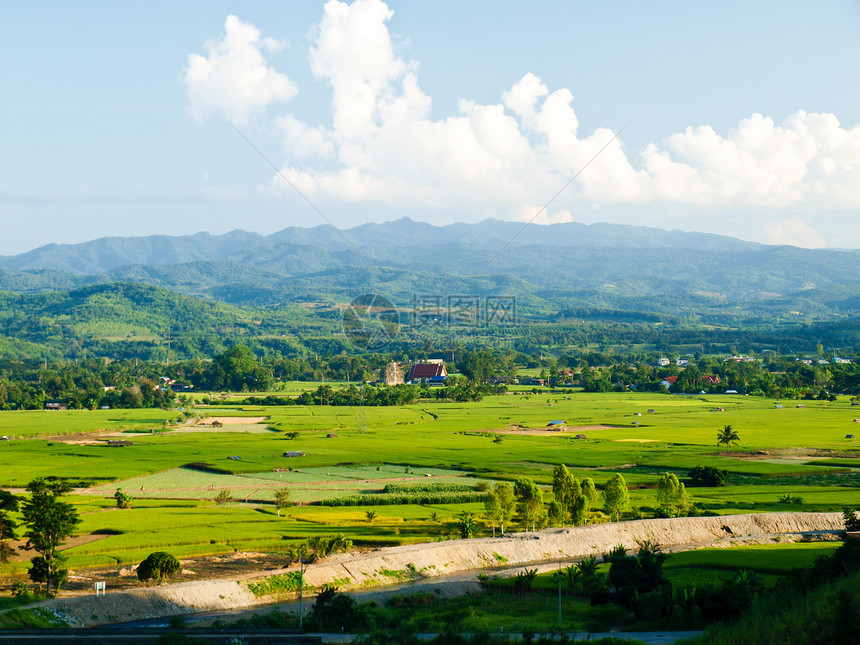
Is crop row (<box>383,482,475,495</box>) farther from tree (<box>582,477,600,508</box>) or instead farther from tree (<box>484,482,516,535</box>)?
tree (<box>582,477,600,508</box>)

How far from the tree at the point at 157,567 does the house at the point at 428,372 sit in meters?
108

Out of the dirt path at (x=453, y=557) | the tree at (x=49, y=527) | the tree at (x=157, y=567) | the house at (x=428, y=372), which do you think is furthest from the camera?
the house at (x=428, y=372)

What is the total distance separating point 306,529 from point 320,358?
436 ft

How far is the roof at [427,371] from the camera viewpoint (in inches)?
5487

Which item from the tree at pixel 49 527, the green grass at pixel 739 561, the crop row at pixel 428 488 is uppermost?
the tree at pixel 49 527

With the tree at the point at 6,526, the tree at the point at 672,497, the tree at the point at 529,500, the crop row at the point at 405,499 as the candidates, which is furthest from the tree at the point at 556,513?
the tree at the point at 6,526

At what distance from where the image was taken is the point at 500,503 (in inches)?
1524

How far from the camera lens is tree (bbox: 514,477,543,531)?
39.8 metres

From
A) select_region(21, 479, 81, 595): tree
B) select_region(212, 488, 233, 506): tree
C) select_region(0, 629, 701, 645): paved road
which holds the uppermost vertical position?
select_region(21, 479, 81, 595): tree

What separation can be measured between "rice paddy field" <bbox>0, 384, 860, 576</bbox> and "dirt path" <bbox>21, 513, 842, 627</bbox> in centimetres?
272

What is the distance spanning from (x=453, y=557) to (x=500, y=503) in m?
5.40

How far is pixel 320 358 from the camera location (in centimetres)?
16962

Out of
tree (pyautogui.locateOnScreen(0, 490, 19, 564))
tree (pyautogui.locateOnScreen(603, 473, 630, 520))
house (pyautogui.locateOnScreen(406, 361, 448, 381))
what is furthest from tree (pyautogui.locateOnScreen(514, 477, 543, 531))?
house (pyautogui.locateOnScreen(406, 361, 448, 381))

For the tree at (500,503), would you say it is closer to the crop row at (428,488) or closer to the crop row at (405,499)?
the crop row at (405,499)
